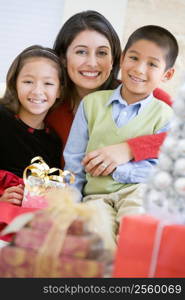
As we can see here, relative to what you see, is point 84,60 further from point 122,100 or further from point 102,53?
point 122,100

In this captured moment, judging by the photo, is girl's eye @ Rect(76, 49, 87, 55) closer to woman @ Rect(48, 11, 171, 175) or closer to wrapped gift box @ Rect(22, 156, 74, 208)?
woman @ Rect(48, 11, 171, 175)

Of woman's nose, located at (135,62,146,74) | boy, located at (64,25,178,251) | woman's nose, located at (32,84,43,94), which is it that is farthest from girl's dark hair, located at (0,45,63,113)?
woman's nose, located at (135,62,146,74)

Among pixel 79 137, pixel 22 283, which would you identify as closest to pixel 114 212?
pixel 79 137

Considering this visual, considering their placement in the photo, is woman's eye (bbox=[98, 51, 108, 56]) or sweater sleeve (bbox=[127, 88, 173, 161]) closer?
sweater sleeve (bbox=[127, 88, 173, 161])

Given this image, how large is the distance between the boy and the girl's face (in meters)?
0.18

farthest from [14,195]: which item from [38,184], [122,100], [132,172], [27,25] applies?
[27,25]

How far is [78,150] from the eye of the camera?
2.03 metres

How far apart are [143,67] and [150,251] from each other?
0.99m

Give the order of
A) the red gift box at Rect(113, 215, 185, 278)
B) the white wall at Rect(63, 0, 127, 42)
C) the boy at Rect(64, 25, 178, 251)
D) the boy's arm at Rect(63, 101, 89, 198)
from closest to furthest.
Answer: the red gift box at Rect(113, 215, 185, 278)
the boy at Rect(64, 25, 178, 251)
the boy's arm at Rect(63, 101, 89, 198)
the white wall at Rect(63, 0, 127, 42)

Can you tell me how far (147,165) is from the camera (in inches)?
76.4

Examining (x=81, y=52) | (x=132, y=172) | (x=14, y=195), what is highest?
(x=81, y=52)

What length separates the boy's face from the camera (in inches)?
76.9

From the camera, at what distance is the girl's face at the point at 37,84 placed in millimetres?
2148

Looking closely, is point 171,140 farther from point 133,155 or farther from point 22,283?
point 133,155
